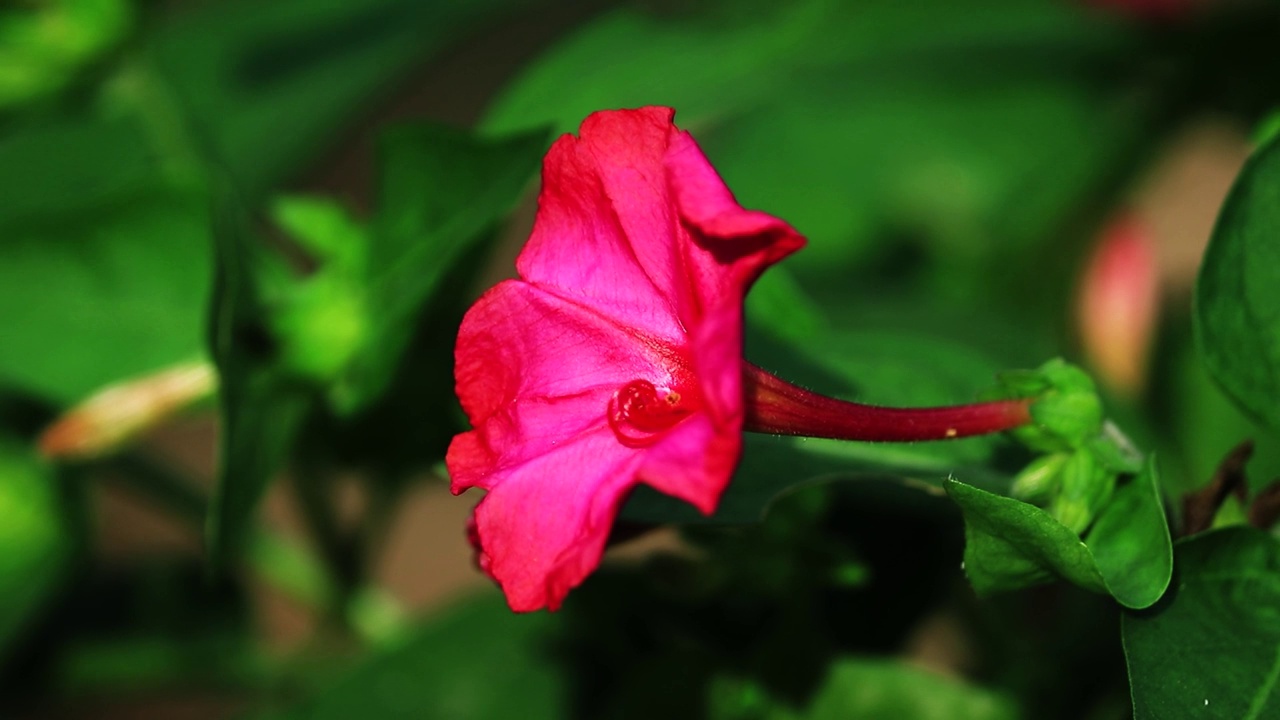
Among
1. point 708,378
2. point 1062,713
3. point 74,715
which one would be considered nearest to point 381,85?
point 1062,713

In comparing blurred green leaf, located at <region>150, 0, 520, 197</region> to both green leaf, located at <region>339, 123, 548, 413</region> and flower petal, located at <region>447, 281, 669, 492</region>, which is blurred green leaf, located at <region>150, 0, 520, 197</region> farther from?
→ flower petal, located at <region>447, 281, 669, 492</region>

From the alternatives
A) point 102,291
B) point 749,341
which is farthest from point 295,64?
point 749,341

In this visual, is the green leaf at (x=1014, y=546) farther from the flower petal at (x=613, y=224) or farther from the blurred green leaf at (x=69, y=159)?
the blurred green leaf at (x=69, y=159)

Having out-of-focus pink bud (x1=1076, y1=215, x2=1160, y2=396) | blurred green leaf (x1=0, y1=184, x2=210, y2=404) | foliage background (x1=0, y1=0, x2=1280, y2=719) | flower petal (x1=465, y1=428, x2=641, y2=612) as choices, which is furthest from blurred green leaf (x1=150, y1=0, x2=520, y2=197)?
flower petal (x1=465, y1=428, x2=641, y2=612)

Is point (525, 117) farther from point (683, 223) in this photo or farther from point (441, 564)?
point (441, 564)

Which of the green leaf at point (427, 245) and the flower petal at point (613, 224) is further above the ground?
the flower petal at point (613, 224)

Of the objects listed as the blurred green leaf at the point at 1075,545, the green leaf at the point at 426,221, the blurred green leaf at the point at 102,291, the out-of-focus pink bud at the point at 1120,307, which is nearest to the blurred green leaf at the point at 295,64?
the blurred green leaf at the point at 102,291

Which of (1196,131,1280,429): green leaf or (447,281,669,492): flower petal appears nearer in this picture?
(447,281,669,492): flower petal
